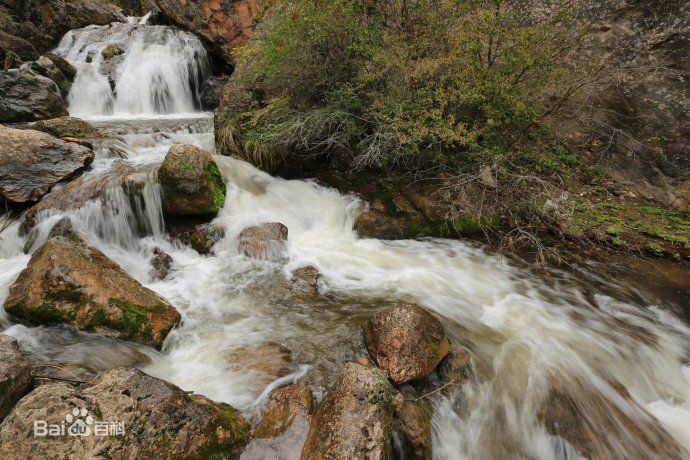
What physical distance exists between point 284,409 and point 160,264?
3.59 m

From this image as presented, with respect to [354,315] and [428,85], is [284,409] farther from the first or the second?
[428,85]

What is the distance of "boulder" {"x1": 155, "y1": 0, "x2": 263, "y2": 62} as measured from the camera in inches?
521

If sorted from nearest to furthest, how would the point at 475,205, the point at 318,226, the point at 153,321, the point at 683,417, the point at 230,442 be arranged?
the point at 230,442 < the point at 683,417 < the point at 153,321 < the point at 475,205 < the point at 318,226

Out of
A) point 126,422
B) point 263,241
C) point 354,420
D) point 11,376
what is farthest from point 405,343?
point 263,241

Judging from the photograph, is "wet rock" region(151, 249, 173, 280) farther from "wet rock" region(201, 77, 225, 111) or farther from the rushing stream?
"wet rock" region(201, 77, 225, 111)

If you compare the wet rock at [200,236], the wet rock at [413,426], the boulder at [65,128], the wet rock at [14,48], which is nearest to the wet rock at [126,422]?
the wet rock at [413,426]

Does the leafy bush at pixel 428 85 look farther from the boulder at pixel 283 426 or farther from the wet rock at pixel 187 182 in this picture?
the boulder at pixel 283 426

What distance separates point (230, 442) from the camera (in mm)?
2447

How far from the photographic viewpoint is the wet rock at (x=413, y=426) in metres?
2.76

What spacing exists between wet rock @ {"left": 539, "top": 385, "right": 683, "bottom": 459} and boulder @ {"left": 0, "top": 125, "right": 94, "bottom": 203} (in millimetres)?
7889

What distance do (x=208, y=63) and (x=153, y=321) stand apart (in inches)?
538

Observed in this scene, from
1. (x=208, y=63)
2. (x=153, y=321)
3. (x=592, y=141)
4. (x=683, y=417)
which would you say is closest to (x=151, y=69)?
(x=208, y=63)

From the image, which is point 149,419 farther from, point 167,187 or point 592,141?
point 592,141

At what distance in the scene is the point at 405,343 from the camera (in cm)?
332
